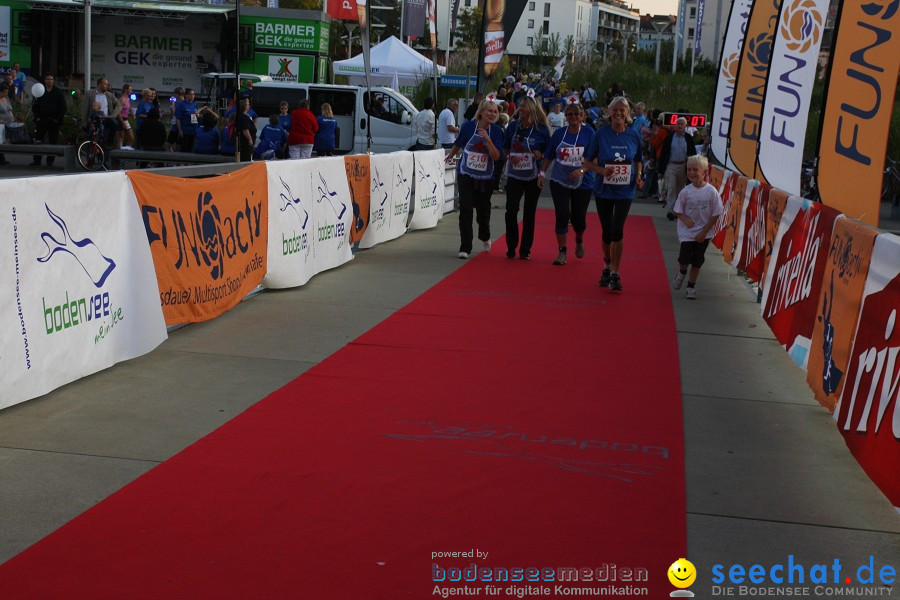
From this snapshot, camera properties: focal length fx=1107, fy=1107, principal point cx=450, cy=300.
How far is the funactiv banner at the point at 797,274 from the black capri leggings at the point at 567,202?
12.2ft

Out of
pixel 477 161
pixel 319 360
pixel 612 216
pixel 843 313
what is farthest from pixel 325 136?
pixel 843 313

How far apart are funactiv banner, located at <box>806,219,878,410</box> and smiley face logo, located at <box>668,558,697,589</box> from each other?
2.27 metres

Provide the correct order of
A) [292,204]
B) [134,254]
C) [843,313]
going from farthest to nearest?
[292,204], [134,254], [843,313]

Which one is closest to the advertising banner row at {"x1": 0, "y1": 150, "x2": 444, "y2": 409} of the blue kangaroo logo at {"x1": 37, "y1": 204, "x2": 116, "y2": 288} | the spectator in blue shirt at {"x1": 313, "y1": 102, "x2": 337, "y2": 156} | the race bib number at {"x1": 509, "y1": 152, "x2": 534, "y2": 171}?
the blue kangaroo logo at {"x1": 37, "y1": 204, "x2": 116, "y2": 288}

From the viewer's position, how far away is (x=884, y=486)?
5109 mm

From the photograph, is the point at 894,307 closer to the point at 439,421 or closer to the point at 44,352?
the point at 439,421

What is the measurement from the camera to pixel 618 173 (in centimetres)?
1176

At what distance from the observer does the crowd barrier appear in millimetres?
5305

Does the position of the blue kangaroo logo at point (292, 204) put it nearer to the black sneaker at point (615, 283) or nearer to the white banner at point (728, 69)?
the black sneaker at point (615, 283)

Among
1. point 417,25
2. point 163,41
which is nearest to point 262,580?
point 417,25

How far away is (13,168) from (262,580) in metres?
23.6

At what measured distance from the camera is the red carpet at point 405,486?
14.2 feet

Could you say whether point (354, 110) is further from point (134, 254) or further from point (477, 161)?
point (134, 254)

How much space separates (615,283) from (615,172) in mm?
1202
